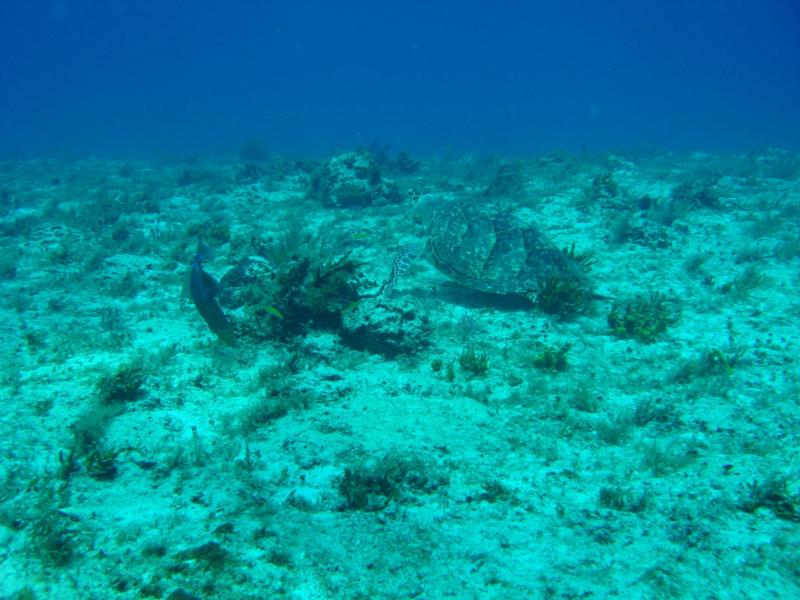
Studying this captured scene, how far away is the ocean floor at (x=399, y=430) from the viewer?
335cm

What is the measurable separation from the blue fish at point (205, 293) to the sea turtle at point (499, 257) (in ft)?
14.6

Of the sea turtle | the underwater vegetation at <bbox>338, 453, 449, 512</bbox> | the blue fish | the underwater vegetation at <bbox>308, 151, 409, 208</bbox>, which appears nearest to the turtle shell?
the sea turtle

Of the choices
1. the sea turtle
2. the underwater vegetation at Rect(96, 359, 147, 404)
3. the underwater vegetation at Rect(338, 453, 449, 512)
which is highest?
the sea turtle

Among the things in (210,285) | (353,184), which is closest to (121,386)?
(210,285)

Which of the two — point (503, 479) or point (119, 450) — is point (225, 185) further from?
point (503, 479)

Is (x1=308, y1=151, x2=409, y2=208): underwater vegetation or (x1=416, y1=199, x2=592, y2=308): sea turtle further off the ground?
(x1=308, y1=151, x2=409, y2=208): underwater vegetation

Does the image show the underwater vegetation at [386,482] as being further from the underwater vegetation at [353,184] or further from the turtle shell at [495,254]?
the underwater vegetation at [353,184]

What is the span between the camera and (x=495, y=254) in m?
8.12

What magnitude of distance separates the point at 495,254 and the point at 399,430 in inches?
178

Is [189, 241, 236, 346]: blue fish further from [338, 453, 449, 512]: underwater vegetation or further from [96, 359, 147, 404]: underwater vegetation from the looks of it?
[338, 453, 449, 512]: underwater vegetation

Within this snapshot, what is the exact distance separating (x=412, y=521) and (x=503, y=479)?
1.12 meters

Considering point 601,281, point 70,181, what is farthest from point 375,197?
point 70,181

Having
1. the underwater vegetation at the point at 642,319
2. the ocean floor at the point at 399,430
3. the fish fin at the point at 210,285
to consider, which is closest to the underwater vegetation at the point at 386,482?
the ocean floor at the point at 399,430

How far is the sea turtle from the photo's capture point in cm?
786
